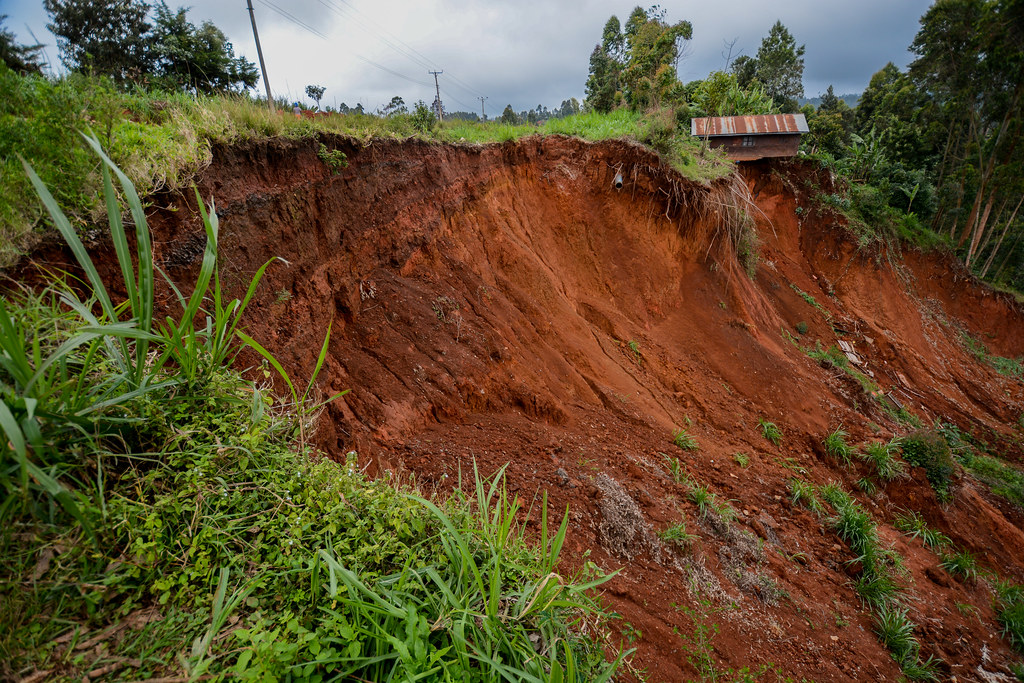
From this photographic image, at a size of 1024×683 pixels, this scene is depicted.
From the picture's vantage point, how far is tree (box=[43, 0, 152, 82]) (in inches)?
574

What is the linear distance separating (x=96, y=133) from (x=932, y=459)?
33.8ft

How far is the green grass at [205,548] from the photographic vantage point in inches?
50.4

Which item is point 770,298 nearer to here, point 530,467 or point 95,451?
point 530,467

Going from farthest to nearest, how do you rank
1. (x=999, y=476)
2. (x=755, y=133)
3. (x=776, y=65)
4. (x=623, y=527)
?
1. (x=776, y=65)
2. (x=755, y=133)
3. (x=999, y=476)
4. (x=623, y=527)

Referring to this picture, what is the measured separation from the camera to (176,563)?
1482mm

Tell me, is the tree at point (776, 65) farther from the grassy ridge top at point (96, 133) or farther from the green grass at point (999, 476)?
the grassy ridge top at point (96, 133)

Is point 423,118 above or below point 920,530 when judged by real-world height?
above

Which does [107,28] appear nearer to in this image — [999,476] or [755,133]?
[755,133]

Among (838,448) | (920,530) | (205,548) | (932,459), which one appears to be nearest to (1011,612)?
(920,530)

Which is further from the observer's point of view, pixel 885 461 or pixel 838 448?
pixel 838 448

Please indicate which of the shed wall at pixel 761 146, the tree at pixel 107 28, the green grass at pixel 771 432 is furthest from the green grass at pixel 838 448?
the tree at pixel 107 28

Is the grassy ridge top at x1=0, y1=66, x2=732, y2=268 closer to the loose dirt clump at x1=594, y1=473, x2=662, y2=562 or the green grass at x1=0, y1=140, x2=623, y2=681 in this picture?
the green grass at x1=0, y1=140, x2=623, y2=681

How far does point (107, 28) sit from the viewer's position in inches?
602

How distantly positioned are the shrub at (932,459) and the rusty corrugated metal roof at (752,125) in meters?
9.04
